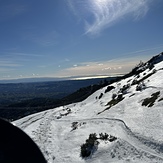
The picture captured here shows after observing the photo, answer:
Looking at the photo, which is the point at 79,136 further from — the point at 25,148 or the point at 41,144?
the point at 25,148

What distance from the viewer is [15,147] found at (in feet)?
15.0

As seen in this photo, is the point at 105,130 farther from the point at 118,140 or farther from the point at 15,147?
the point at 15,147

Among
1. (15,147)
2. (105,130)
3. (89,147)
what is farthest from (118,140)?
(15,147)

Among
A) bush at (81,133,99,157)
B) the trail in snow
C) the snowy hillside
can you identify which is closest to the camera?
the snowy hillside

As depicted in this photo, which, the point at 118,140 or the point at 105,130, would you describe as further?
the point at 105,130

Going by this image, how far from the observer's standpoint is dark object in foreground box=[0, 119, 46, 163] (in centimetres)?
433

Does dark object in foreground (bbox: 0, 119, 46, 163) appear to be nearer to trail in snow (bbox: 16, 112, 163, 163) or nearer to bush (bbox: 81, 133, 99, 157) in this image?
trail in snow (bbox: 16, 112, 163, 163)

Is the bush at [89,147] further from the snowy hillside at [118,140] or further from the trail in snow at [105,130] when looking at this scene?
the trail in snow at [105,130]

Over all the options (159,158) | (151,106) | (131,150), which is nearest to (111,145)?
(131,150)

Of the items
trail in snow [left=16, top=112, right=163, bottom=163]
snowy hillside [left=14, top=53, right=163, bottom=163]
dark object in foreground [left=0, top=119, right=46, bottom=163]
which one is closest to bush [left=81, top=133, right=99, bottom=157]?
snowy hillside [left=14, top=53, right=163, bottom=163]

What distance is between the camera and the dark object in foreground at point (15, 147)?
4.33 m

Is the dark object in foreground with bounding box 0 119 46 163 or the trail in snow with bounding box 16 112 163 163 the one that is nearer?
the dark object in foreground with bounding box 0 119 46 163

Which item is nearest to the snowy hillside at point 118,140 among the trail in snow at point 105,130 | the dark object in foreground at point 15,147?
the trail in snow at point 105,130

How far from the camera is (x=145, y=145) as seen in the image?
51.2 ft
